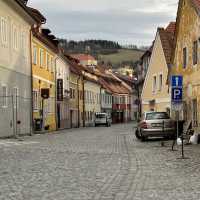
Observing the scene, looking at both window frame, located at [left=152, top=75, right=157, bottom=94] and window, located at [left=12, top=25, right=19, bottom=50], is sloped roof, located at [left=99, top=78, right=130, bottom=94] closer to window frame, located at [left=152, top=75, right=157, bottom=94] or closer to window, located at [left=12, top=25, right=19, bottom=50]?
window frame, located at [left=152, top=75, right=157, bottom=94]

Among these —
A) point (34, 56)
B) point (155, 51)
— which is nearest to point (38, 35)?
point (34, 56)

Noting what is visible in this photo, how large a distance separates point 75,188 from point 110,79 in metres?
112

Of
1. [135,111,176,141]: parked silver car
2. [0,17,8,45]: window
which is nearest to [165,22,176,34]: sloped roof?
[0,17,8,45]: window

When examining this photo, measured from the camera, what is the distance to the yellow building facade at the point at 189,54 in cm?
3017

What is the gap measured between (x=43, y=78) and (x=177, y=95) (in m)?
30.1

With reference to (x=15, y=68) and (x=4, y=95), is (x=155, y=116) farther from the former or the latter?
(x=15, y=68)

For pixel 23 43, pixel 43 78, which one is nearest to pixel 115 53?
pixel 43 78

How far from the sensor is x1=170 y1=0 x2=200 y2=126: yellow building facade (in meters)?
30.2

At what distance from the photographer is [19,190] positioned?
11758 millimetres

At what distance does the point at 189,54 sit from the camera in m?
32.2

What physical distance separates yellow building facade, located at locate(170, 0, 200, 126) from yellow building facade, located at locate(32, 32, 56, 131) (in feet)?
46.6

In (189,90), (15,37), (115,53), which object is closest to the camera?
(189,90)

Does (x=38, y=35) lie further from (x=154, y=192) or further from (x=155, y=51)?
(x=154, y=192)

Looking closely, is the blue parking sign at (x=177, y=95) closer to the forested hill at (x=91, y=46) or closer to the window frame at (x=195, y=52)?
the window frame at (x=195, y=52)
